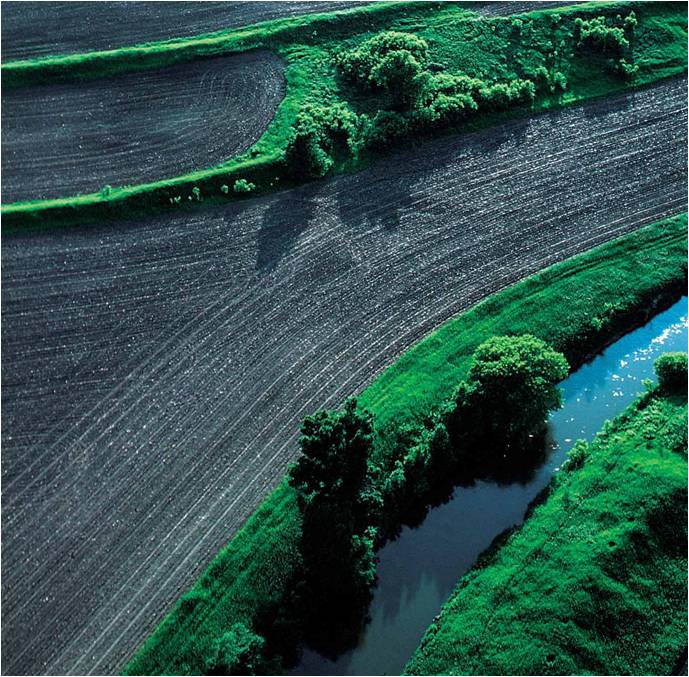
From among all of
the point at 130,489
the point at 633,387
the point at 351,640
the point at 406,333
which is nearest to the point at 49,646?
the point at 130,489

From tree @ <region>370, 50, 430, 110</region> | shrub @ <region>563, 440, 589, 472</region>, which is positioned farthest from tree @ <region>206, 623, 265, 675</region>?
tree @ <region>370, 50, 430, 110</region>

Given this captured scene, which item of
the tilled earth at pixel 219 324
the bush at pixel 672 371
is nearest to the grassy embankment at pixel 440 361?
the tilled earth at pixel 219 324

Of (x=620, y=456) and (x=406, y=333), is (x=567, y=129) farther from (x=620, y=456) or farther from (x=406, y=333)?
(x=620, y=456)

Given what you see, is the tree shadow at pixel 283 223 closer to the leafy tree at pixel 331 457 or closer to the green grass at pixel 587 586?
the leafy tree at pixel 331 457

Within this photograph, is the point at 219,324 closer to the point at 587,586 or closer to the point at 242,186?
the point at 242,186

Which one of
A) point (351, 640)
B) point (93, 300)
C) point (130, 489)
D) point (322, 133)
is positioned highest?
point (322, 133)

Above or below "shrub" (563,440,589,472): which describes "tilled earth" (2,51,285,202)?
above

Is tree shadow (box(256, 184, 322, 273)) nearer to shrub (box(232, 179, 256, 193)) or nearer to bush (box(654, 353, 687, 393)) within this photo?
shrub (box(232, 179, 256, 193))
